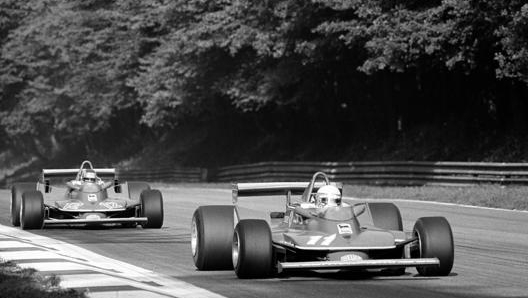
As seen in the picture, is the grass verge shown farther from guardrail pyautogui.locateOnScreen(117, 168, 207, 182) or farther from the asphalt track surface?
guardrail pyautogui.locateOnScreen(117, 168, 207, 182)

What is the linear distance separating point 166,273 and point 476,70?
30.0 metres

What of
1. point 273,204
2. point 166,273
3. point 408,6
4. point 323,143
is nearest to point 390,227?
point 166,273

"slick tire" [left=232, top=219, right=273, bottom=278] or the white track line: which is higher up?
"slick tire" [left=232, top=219, right=273, bottom=278]

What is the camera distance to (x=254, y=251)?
12320 mm

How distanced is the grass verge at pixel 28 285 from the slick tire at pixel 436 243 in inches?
142

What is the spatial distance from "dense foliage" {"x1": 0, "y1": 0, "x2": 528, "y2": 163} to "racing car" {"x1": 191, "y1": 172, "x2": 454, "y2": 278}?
19.0 m

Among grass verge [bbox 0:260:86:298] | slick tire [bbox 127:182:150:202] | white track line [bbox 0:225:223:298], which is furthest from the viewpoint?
slick tire [bbox 127:182:150:202]

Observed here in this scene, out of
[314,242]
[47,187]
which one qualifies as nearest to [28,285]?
[314,242]

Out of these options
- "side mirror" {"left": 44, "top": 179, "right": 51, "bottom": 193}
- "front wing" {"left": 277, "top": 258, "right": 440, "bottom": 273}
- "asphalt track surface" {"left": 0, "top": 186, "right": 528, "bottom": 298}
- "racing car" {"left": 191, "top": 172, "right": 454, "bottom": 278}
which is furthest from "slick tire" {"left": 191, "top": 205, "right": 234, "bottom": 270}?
"side mirror" {"left": 44, "top": 179, "right": 51, "bottom": 193}

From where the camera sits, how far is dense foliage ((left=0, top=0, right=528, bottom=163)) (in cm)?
3559

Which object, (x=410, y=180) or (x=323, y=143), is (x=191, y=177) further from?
(x=410, y=180)

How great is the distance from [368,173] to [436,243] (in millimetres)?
29978

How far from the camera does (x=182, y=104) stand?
178ft

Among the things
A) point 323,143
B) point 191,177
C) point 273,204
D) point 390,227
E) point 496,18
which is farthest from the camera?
point 191,177
